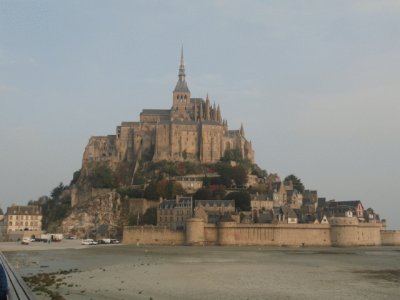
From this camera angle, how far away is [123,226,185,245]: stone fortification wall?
65.8 metres

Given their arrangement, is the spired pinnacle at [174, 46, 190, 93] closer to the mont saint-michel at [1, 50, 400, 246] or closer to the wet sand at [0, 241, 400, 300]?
the mont saint-michel at [1, 50, 400, 246]

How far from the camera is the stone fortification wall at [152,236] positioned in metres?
65.8

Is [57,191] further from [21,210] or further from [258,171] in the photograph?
[258,171]

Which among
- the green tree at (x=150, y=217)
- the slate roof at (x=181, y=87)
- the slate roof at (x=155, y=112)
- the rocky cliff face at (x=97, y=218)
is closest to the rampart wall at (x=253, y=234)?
the green tree at (x=150, y=217)

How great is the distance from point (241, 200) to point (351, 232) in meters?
16.0

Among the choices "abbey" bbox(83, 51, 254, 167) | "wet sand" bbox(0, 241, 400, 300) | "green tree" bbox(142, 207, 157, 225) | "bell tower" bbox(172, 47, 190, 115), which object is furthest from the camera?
"bell tower" bbox(172, 47, 190, 115)

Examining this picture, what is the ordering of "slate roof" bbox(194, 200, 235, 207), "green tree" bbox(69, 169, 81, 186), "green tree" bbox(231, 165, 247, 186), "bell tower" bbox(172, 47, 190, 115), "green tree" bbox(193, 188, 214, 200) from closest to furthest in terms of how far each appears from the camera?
1. "slate roof" bbox(194, 200, 235, 207)
2. "green tree" bbox(193, 188, 214, 200)
3. "green tree" bbox(231, 165, 247, 186)
4. "green tree" bbox(69, 169, 81, 186)
5. "bell tower" bbox(172, 47, 190, 115)

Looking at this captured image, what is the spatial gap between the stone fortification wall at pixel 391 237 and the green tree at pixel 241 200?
2194cm

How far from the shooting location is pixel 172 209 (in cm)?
7006

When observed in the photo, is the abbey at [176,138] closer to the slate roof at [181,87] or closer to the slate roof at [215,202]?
the slate roof at [181,87]

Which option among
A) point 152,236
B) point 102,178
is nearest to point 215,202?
point 152,236

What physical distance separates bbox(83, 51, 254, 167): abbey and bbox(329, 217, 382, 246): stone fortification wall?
28386 mm

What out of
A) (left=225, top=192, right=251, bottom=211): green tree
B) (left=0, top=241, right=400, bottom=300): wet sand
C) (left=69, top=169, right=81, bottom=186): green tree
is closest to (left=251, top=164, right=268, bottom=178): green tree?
(left=225, top=192, right=251, bottom=211): green tree

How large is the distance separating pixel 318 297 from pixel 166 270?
13.2 metres
